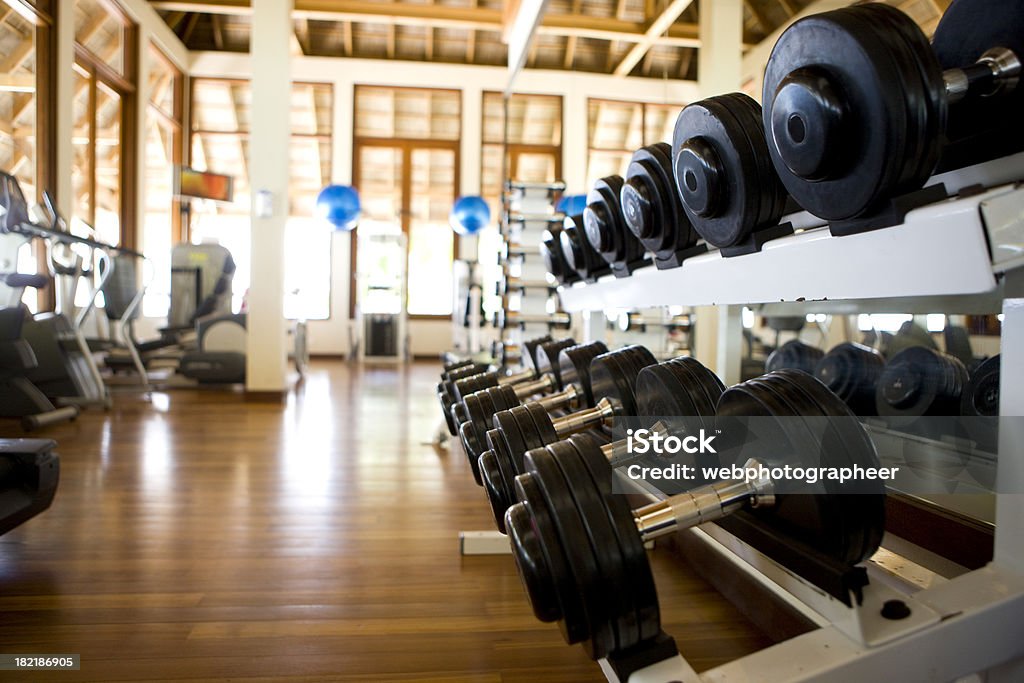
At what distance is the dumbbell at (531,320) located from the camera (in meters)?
3.45

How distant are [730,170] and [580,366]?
0.64 m

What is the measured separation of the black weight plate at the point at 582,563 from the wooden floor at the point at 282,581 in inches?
20.4

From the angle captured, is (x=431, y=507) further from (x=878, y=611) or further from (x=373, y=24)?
(x=373, y=24)

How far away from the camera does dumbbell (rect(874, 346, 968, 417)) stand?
1835mm

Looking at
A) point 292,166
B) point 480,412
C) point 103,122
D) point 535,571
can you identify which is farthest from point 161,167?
point 535,571

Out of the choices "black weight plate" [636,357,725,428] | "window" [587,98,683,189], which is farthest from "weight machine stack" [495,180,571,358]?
"window" [587,98,683,189]

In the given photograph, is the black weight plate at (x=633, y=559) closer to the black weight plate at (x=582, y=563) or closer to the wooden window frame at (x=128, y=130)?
the black weight plate at (x=582, y=563)

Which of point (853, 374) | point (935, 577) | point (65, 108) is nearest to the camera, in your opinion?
point (935, 577)

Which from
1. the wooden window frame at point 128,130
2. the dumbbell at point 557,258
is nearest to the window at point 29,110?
the wooden window frame at point 128,130

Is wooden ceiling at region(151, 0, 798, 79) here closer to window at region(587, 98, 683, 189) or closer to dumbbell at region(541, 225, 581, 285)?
window at region(587, 98, 683, 189)

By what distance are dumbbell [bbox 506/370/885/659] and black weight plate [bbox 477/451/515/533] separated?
0.25 m

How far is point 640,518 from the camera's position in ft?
2.52

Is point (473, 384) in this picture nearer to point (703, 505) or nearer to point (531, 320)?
point (703, 505)

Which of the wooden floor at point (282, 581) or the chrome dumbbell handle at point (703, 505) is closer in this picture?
the chrome dumbbell handle at point (703, 505)
